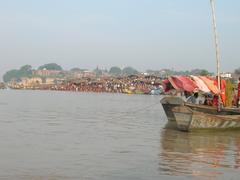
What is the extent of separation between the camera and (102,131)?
2069 cm

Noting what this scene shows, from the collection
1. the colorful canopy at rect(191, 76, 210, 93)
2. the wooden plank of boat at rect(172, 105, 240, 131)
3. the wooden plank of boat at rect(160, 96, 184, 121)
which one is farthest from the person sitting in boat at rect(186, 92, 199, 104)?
the wooden plank of boat at rect(172, 105, 240, 131)

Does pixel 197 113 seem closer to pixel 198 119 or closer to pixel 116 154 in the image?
pixel 198 119

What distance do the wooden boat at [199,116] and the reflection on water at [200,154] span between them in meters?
0.33

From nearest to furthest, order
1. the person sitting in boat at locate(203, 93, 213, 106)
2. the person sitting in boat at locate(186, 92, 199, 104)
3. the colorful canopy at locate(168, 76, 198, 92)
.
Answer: the colorful canopy at locate(168, 76, 198, 92)
the person sitting in boat at locate(186, 92, 199, 104)
the person sitting in boat at locate(203, 93, 213, 106)

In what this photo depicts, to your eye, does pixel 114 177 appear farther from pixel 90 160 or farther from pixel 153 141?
pixel 153 141

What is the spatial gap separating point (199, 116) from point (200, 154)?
4852 millimetres

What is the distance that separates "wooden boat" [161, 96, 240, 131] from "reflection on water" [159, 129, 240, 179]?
0.33 metres

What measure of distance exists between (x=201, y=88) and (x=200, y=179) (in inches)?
429

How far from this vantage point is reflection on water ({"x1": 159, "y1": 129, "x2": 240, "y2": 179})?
11422 mm

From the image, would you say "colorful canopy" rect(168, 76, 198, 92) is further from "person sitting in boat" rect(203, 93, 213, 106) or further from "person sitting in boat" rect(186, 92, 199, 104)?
"person sitting in boat" rect(203, 93, 213, 106)

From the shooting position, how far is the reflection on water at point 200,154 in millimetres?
11422

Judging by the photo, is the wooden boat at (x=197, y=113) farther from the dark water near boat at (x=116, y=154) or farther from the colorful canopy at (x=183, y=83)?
the dark water near boat at (x=116, y=154)

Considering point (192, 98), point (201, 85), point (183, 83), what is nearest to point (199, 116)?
point (183, 83)

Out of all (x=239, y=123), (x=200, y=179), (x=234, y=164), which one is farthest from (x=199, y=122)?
(x=200, y=179)
